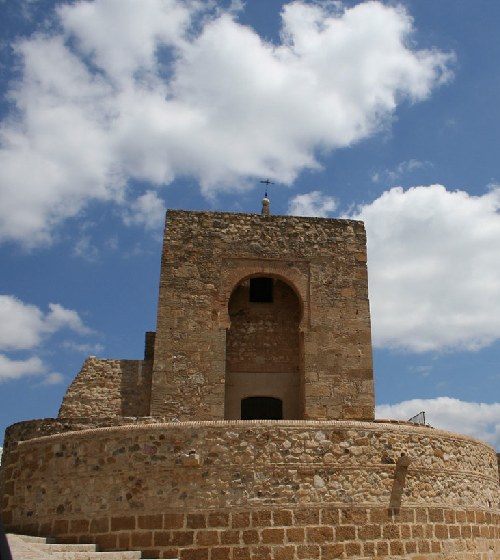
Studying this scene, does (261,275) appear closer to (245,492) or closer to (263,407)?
(263,407)

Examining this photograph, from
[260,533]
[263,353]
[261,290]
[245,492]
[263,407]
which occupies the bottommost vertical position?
[260,533]

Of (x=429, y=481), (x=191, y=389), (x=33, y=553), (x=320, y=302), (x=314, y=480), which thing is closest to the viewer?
(x=33, y=553)

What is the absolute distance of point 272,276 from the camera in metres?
15.5

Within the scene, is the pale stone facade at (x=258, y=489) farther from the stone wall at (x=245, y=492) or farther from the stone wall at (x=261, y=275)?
the stone wall at (x=261, y=275)

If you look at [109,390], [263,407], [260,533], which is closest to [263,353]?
[263,407]

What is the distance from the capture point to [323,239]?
15820 mm

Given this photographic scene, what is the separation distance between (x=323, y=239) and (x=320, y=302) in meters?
1.62

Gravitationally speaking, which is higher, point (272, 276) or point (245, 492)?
point (272, 276)

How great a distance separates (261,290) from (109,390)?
14.3 feet

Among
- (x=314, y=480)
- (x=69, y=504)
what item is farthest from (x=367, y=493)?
(x=69, y=504)

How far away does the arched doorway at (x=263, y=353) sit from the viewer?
593 inches

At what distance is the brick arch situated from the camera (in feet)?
49.0

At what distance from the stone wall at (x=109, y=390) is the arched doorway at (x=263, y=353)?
1901 millimetres

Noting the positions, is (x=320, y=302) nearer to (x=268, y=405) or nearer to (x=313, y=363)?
(x=313, y=363)
